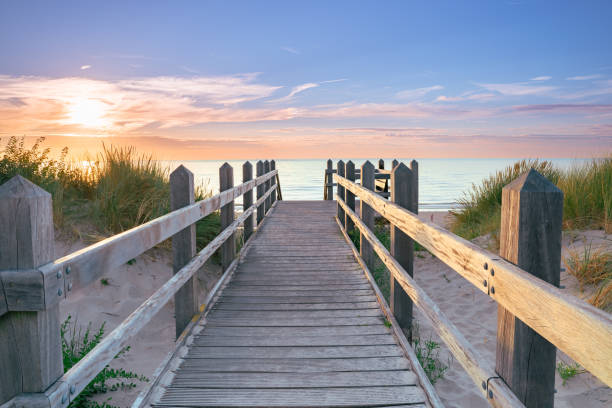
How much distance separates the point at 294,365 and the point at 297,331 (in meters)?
0.70

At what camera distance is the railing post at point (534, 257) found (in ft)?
6.12

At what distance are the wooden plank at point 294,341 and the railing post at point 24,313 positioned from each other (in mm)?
2104

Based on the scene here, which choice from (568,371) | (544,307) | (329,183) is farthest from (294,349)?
(329,183)

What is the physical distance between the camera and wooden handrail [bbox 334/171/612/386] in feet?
4.18

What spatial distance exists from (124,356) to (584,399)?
4.95 m

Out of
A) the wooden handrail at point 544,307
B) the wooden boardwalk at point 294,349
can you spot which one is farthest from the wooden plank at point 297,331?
the wooden handrail at point 544,307

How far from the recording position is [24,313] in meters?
1.72

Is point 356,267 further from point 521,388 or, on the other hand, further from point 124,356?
point 521,388

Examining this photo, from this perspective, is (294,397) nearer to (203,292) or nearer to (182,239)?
(182,239)

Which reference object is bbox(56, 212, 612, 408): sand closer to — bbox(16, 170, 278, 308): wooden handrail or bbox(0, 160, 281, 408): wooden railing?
bbox(16, 170, 278, 308): wooden handrail

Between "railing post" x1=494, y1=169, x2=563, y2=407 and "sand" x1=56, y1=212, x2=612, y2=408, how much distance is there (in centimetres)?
A: 280

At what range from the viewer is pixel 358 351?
3.64 m

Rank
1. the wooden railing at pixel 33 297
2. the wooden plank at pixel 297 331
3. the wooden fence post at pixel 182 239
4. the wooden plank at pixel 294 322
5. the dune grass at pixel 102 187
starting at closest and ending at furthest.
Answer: the wooden railing at pixel 33 297
the wooden fence post at pixel 182 239
the wooden plank at pixel 297 331
the wooden plank at pixel 294 322
the dune grass at pixel 102 187

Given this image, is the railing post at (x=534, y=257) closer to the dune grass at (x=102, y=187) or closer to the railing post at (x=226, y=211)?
the railing post at (x=226, y=211)
